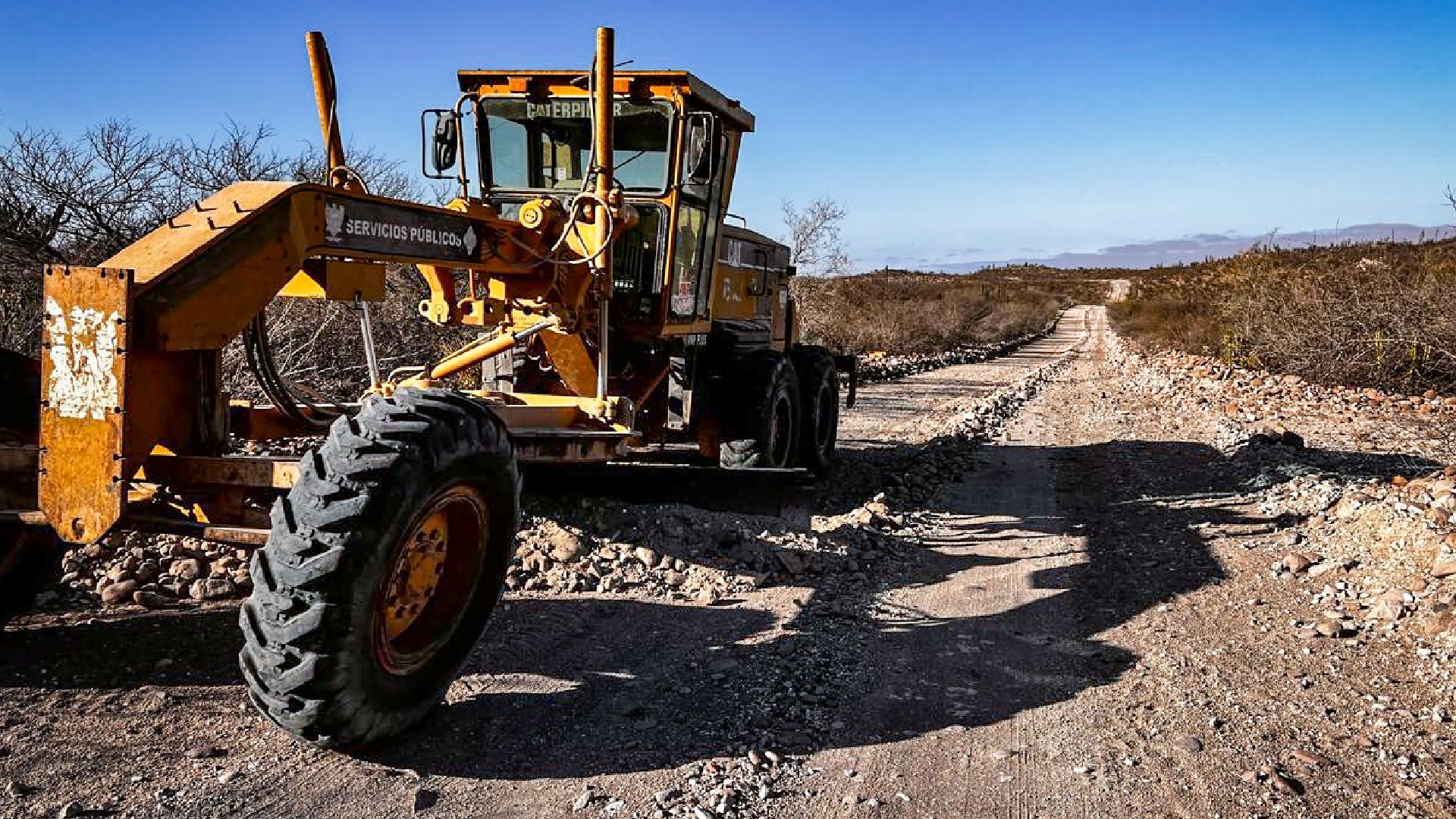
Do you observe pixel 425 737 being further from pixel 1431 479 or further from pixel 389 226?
pixel 1431 479

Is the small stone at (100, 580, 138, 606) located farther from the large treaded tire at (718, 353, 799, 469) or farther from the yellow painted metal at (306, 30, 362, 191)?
the large treaded tire at (718, 353, 799, 469)

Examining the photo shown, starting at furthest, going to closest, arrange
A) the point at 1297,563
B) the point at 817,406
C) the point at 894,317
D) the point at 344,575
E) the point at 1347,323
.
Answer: the point at 894,317, the point at 1347,323, the point at 817,406, the point at 1297,563, the point at 344,575

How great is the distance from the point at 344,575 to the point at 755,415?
504 cm

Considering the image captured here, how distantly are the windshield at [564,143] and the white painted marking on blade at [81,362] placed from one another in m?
4.06

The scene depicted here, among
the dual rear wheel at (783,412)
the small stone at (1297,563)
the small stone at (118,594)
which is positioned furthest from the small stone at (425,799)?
the small stone at (1297,563)

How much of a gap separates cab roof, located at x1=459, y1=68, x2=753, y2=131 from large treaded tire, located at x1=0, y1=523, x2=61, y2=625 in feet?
13.7

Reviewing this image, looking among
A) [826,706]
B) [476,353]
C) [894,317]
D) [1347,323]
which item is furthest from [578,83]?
[894,317]

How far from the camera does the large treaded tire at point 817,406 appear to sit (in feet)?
31.7

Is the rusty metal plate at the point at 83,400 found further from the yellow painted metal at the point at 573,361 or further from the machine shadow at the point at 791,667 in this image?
the yellow painted metal at the point at 573,361

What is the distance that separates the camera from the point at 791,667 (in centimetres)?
486

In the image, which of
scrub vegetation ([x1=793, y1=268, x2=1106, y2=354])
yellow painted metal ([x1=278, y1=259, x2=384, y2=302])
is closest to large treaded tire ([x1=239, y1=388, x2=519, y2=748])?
yellow painted metal ([x1=278, y1=259, x2=384, y2=302])

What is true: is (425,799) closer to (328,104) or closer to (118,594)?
(118,594)

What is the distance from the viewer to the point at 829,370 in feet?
34.3

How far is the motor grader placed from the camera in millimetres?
3506
